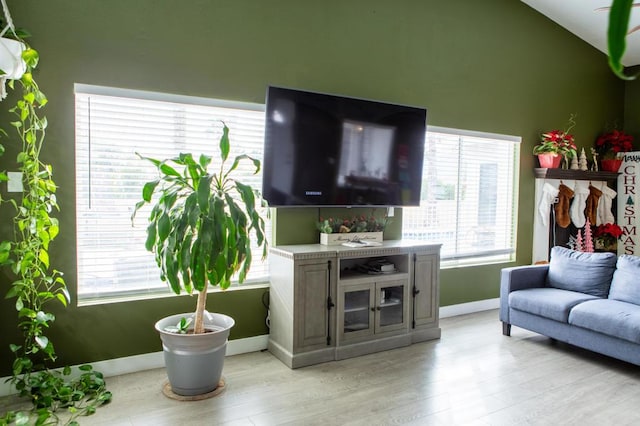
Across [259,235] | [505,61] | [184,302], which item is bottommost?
[184,302]

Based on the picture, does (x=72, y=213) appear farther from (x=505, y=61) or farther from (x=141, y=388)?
(x=505, y=61)

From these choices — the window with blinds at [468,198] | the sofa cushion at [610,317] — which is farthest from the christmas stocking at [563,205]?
the sofa cushion at [610,317]

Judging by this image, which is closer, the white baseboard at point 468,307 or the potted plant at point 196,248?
the potted plant at point 196,248

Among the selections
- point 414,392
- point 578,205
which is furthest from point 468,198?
point 414,392

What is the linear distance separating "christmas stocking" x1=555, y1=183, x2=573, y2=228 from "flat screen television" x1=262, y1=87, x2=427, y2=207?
2.25 meters

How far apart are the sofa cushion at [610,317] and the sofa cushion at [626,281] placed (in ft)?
0.21

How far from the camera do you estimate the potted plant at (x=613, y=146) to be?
19.7 feet

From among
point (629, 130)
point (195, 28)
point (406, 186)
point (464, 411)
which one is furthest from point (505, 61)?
point (464, 411)

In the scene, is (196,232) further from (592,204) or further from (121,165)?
(592,204)

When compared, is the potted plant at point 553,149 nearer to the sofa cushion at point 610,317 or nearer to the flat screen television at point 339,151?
the flat screen television at point 339,151

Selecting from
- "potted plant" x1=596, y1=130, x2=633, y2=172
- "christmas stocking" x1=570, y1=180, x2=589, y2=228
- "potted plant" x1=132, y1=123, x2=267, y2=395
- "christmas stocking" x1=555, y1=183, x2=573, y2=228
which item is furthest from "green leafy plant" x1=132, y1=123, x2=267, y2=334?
"potted plant" x1=596, y1=130, x2=633, y2=172

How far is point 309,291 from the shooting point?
3521 mm

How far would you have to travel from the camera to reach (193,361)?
295 cm

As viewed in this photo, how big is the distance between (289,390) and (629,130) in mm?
5932
